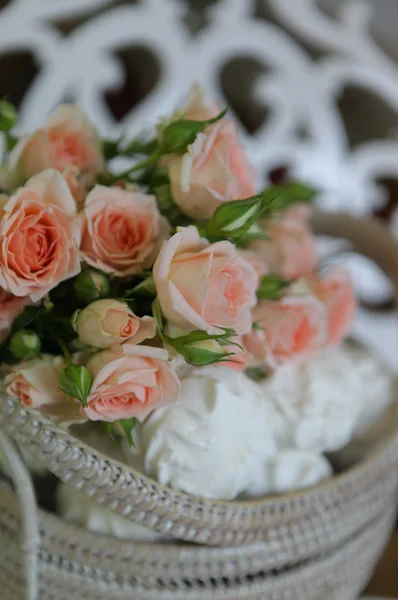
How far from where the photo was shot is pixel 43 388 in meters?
0.36

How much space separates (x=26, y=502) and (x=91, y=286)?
0.14m

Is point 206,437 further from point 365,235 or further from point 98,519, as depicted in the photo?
point 365,235

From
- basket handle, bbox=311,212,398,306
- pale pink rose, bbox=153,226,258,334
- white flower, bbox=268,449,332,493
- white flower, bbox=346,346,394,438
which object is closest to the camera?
pale pink rose, bbox=153,226,258,334

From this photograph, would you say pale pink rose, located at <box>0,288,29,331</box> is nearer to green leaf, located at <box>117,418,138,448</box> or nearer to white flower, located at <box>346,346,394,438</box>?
green leaf, located at <box>117,418,138,448</box>

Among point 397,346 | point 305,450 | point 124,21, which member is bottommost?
point 397,346

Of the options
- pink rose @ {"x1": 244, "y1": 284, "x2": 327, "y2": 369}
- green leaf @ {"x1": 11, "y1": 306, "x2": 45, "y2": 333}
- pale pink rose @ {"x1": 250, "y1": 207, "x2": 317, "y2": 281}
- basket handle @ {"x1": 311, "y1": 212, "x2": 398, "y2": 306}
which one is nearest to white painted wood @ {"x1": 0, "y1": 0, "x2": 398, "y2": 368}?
basket handle @ {"x1": 311, "y1": 212, "x2": 398, "y2": 306}

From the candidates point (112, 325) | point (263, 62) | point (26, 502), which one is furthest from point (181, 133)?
point (263, 62)

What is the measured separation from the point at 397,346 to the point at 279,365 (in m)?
0.47

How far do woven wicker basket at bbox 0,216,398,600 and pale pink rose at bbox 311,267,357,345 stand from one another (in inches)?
4.0

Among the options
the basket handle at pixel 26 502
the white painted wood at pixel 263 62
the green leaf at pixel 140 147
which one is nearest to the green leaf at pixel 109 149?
the green leaf at pixel 140 147

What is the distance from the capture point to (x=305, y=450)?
1.52 feet

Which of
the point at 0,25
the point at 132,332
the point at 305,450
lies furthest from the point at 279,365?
the point at 0,25

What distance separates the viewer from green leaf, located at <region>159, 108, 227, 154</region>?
15.4 inches

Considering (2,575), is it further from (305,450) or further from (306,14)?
(306,14)
